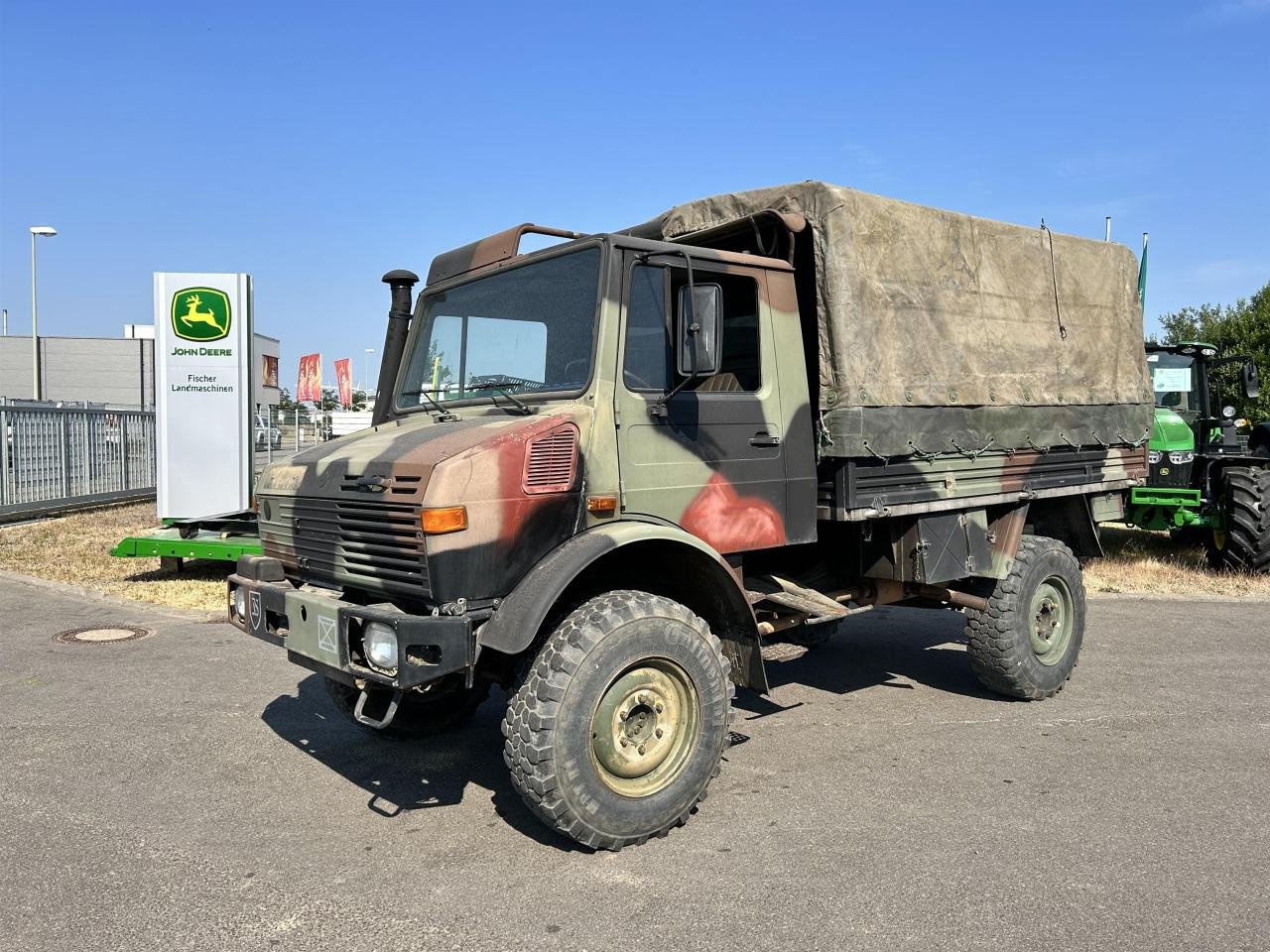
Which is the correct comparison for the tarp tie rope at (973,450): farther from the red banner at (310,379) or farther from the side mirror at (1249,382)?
the red banner at (310,379)

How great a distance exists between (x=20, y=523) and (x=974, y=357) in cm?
1451

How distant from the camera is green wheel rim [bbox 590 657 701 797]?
3.89 metres

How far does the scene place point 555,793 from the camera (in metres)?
3.69

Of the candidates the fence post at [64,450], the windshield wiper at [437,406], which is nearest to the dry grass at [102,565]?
the fence post at [64,450]

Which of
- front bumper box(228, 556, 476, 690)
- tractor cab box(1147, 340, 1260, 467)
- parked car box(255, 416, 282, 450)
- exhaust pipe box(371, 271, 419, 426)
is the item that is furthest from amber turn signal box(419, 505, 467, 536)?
parked car box(255, 416, 282, 450)

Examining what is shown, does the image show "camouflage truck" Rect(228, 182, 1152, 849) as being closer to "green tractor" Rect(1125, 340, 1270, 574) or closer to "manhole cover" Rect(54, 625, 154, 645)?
"manhole cover" Rect(54, 625, 154, 645)

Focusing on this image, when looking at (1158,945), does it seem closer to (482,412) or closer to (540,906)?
(540,906)

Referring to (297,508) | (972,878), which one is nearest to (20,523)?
(297,508)

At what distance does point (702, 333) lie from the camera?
406cm

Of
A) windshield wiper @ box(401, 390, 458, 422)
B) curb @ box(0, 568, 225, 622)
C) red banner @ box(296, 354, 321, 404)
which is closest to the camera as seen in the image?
windshield wiper @ box(401, 390, 458, 422)

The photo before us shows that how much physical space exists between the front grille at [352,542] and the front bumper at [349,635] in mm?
113

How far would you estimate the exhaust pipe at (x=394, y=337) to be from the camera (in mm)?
5309

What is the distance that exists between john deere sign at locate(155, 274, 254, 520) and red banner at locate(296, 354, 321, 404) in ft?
60.7

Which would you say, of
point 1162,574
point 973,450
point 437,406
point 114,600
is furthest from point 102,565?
point 1162,574
